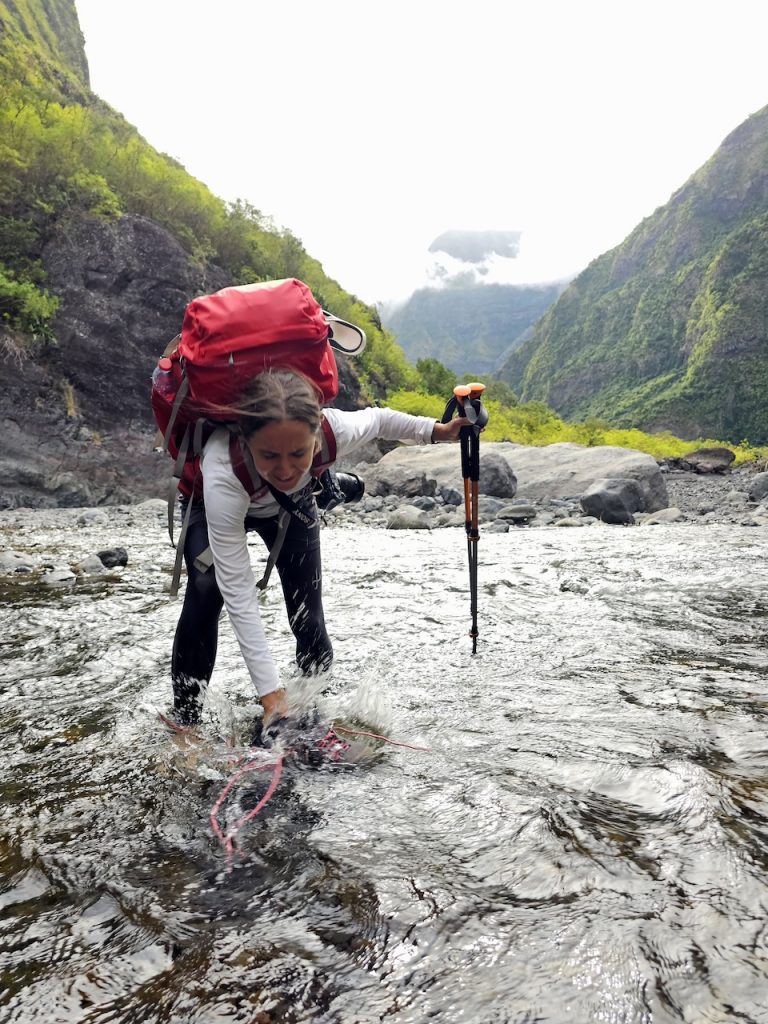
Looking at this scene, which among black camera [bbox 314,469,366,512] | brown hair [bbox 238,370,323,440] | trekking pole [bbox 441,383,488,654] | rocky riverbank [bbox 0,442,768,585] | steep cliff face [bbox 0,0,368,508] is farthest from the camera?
steep cliff face [bbox 0,0,368,508]

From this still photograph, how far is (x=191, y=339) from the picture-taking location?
2.83 m

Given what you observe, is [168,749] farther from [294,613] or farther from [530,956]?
[530,956]

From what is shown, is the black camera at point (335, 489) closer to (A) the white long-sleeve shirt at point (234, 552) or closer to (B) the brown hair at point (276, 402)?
(A) the white long-sleeve shirt at point (234, 552)

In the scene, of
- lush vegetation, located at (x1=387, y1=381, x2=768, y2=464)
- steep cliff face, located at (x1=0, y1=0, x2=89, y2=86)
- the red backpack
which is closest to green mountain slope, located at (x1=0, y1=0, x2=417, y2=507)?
A: lush vegetation, located at (x1=387, y1=381, x2=768, y2=464)

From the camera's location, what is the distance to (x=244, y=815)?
2502 millimetres

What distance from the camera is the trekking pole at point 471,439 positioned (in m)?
3.73

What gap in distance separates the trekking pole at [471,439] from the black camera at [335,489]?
682 millimetres

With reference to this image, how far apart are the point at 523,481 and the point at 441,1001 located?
57.8 feet

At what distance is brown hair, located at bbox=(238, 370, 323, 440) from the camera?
2617 mm

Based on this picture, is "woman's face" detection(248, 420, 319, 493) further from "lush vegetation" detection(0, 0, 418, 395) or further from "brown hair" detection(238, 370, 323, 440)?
"lush vegetation" detection(0, 0, 418, 395)

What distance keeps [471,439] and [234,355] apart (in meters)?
1.97

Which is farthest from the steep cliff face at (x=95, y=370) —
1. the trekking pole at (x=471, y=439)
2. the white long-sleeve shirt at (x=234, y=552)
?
the white long-sleeve shirt at (x=234, y=552)

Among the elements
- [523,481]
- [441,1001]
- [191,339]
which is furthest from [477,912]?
[523,481]

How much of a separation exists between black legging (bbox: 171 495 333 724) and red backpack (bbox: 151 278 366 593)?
460 mm
